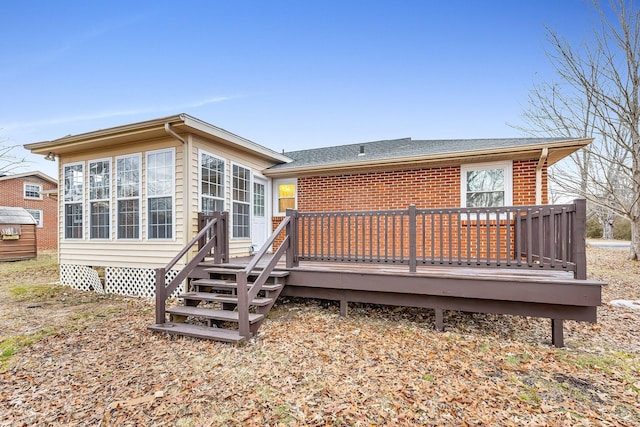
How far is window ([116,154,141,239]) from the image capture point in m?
6.75

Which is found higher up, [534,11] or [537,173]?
[534,11]

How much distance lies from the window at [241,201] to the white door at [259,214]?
0.26 meters

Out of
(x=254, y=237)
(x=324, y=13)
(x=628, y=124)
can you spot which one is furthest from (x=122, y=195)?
(x=628, y=124)

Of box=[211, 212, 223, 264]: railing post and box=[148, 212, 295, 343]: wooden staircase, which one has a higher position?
box=[211, 212, 223, 264]: railing post

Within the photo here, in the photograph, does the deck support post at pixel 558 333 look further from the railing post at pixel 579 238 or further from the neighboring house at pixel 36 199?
the neighboring house at pixel 36 199

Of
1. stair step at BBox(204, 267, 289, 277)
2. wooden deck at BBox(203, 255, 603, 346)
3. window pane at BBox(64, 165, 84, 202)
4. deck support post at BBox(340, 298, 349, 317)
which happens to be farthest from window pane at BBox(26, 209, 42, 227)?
deck support post at BBox(340, 298, 349, 317)

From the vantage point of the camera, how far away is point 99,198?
7.19 m

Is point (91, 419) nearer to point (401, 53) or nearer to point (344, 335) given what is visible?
point (344, 335)

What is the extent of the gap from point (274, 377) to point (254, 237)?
16.9 ft

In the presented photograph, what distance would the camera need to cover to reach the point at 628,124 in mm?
10633

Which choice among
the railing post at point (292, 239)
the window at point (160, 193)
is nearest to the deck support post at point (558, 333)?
the railing post at point (292, 239)

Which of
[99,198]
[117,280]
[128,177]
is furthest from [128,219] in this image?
[117,280]

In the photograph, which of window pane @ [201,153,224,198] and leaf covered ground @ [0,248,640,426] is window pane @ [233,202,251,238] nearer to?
window pane @ [201,153,224,198]

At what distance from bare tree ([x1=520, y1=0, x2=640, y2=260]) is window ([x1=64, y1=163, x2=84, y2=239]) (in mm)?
15253
